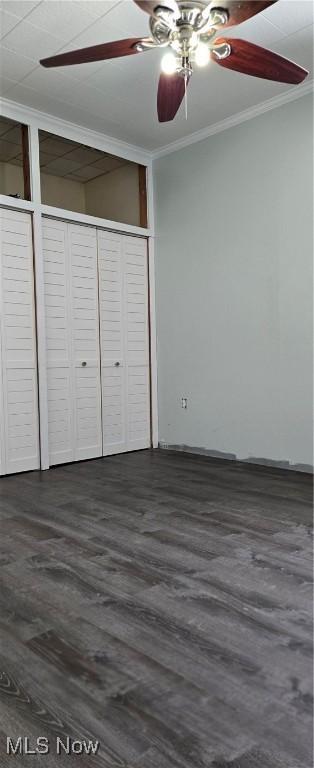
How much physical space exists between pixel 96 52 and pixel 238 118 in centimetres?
252

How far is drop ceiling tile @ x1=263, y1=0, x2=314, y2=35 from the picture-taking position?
3.04 m

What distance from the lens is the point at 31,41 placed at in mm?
3348

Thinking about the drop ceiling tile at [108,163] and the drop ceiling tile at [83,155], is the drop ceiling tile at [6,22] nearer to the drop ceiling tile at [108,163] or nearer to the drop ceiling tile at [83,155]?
the drop ceiling tile at [83,155]

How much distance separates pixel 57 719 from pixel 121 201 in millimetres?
5158

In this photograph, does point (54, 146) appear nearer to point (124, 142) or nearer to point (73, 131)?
point (73, 131)

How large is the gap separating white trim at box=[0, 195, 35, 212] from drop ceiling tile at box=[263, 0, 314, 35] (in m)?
2.23

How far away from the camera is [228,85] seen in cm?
396

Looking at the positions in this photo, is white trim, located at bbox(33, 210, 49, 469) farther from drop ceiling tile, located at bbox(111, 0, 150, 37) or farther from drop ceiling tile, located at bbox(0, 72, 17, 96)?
drop ceiling tile, located at bbox(111, 0, 150, 37)

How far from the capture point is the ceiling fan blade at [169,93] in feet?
8.97

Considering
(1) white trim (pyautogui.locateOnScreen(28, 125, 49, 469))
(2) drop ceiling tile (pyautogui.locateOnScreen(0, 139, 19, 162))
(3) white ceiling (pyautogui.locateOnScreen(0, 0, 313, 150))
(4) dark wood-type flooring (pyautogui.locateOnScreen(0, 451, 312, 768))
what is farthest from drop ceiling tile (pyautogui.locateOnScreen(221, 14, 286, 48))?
(4) dark wood-type flooring (pyautogui.locateOnScreen(0, 451, 312, 768))

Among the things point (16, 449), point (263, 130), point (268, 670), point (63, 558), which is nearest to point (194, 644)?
point (268, 670)

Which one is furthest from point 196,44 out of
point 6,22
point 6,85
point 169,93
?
point 6,85

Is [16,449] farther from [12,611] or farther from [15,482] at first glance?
[12,611]

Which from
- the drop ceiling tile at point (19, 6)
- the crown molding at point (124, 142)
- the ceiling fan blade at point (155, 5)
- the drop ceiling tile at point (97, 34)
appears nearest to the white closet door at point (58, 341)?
the crown molding at point (124, 142)
